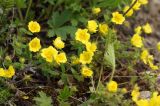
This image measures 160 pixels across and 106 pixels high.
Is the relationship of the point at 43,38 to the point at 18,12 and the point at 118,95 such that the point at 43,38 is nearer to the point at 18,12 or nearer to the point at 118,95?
the point at 18,12

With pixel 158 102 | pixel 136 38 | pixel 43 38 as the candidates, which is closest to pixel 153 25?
pixel 136 38

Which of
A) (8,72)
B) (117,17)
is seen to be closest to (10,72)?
(8,72)

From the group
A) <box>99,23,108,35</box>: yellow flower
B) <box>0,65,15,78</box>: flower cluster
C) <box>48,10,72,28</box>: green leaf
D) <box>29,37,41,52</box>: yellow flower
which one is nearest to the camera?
<box>0,65,15,78</box>: flower cluster

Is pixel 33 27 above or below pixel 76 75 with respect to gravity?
above

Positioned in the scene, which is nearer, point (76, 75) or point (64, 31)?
point (76, 75)

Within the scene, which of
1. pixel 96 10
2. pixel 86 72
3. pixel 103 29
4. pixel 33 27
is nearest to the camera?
pixel 86 72

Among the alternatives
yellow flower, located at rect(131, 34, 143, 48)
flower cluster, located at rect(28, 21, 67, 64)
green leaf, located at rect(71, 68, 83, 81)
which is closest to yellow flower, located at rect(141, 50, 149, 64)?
yellow flower, located at rect(131, 34, 143, 48)

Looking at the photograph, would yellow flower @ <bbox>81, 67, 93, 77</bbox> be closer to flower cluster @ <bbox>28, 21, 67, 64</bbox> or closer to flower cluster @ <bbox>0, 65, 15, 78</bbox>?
flower cluster @ <bbox>28, 21, 67, 64</bbox>

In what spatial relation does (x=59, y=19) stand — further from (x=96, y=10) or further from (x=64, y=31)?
(x=96, y=10)
